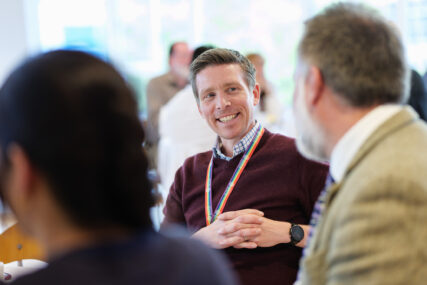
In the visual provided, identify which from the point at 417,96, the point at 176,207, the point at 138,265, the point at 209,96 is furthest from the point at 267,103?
the point at 138,265

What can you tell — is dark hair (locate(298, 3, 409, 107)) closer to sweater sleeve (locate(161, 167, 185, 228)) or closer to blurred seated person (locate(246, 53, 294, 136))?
sweater sleeve (locate(161, 167, 185, 228))

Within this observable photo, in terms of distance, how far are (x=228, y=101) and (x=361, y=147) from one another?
0.98 m

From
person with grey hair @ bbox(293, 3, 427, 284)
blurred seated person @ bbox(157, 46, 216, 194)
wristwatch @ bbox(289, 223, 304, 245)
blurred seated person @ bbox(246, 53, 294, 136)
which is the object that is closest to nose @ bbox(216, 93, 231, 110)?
wristwatch @ bbox(289, 223, 304, 245)

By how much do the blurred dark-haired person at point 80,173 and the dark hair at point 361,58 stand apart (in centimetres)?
58

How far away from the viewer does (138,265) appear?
794mm

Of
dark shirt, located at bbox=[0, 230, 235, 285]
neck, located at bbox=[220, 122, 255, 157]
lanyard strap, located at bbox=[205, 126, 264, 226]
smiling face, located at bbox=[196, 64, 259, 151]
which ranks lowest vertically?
lanyard strap, located at bbox=[205, 126, 264, 226]

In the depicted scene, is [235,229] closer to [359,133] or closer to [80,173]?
[359,133]

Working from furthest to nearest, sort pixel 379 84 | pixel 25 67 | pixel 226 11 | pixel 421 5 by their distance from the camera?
pixel 226 11, pixel 421 5, pixel 379 84, pixel 25 67

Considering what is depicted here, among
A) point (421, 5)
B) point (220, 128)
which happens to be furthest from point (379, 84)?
point (421, 5)

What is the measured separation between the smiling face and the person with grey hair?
0.73 meters

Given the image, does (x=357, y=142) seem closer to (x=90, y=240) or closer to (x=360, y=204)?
(x=360, y=204)

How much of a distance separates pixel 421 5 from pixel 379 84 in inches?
265

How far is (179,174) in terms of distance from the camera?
2.14 metres

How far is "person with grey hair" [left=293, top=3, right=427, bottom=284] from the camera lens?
40.4 inches
